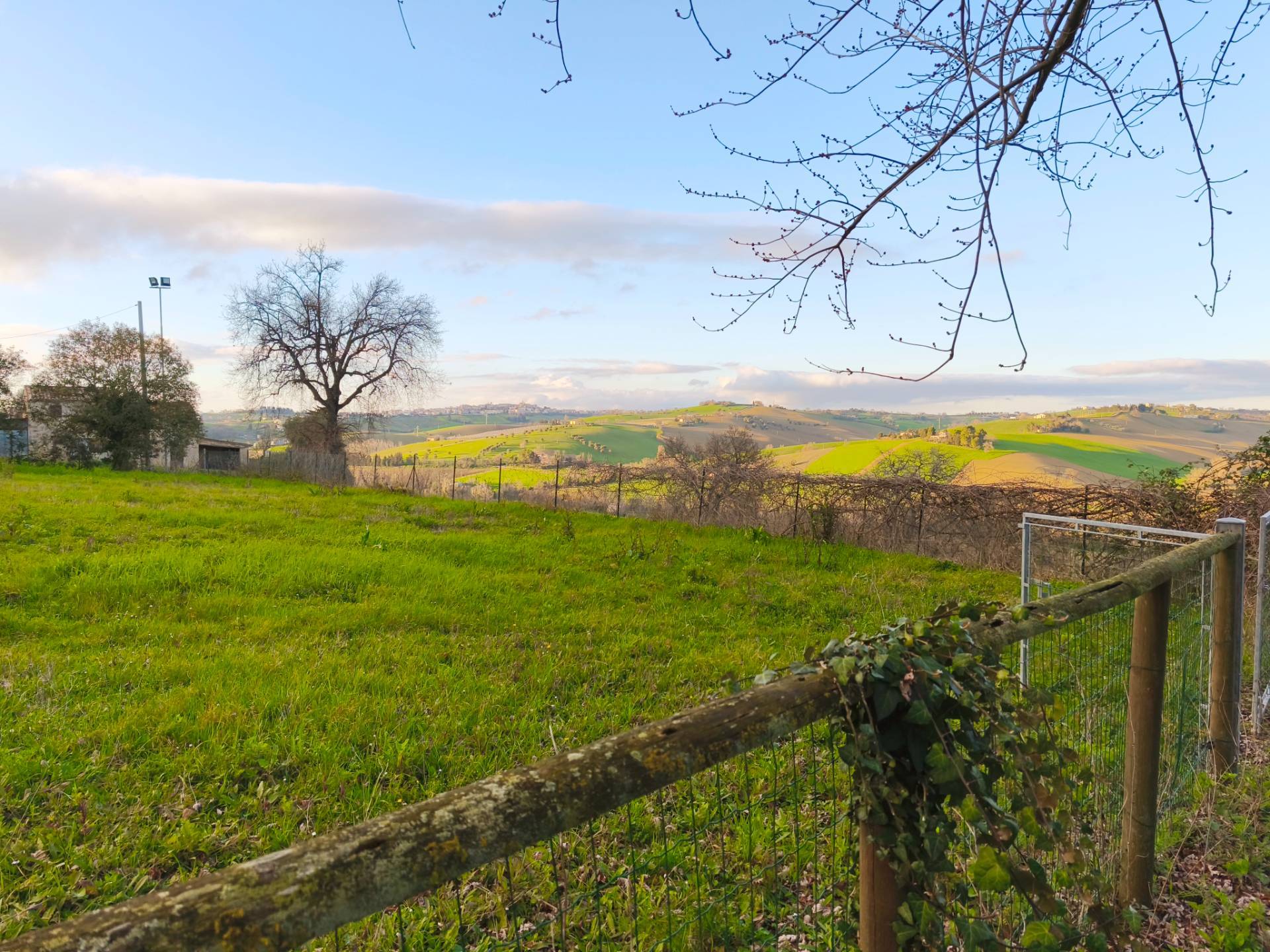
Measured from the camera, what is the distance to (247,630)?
6.55 metres

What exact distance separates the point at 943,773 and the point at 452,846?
93 cm

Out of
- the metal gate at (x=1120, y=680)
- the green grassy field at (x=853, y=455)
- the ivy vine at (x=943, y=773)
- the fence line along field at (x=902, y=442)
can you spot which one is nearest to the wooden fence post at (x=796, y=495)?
the fence line along field at (x=902, y=442)

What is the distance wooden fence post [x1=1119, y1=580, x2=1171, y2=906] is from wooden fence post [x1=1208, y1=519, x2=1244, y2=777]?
135 centimetres

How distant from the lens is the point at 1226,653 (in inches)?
143

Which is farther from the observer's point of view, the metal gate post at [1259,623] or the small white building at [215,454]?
the small white building at [215,454]

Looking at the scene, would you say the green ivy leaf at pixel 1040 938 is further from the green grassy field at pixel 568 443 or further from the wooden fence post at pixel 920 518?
the green grassy field at pixel 568 443

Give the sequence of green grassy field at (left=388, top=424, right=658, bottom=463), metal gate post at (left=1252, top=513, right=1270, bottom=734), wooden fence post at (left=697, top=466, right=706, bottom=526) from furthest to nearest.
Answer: green grassy field at (left=388, top=424, right=658, bottom=463) → wooden fence post at (left=697, top=466, right=706, bottom=526) → metal gate post at (left=1252, top=513, right=1270, bottom=734)

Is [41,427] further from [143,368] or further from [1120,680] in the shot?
[1120,680]

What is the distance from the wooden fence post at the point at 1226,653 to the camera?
3.54m

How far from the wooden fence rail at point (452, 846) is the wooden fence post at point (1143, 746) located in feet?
4.25

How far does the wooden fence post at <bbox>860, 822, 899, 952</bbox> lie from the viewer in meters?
1.37

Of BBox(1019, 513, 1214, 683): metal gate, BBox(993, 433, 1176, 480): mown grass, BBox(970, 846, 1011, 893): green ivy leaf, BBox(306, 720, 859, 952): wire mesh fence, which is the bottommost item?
BBox(306, 720, 859, 952): wire mesh fence

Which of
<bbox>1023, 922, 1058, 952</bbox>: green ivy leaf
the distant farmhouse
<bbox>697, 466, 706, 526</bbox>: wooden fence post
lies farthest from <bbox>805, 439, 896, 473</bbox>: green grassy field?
the distant farmhouse

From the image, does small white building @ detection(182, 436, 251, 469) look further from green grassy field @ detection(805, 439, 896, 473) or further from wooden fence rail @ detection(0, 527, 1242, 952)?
wooden fence rail @ detection(0, 527, 1242, 952)
